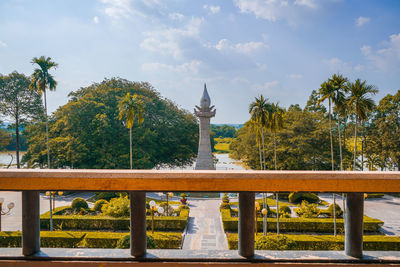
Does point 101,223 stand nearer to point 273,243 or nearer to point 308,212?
point 273,243

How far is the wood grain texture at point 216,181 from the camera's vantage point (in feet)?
4.92

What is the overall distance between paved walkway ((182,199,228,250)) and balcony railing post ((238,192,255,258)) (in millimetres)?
8953

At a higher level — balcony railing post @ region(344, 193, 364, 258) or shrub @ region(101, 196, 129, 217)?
balcony railing post @ region(344, 193, 364, 258)

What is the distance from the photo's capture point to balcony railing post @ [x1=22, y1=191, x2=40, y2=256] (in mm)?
1664

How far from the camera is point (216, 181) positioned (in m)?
1.51

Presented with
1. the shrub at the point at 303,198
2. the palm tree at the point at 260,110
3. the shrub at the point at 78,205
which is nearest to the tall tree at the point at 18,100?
the shrub at the point at 78,205

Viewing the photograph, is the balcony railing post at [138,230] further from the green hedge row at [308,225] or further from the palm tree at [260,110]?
the palm tree at [260,110]

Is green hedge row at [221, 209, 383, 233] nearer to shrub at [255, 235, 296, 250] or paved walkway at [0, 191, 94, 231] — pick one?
shrub at [255, 235, 296, 250]

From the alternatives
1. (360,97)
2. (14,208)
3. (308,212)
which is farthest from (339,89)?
(14,208)

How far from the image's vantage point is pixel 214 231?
15.7 m

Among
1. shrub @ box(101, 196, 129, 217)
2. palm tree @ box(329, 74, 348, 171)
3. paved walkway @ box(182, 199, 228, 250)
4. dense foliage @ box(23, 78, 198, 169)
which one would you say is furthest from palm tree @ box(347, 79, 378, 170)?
dense foliage @ box(23, 78, 198, 169)

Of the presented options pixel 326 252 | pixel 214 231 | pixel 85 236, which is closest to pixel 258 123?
pixel 214 231

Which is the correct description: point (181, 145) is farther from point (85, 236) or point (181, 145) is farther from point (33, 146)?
point (85, 236)

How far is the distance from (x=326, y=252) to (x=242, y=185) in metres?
0.79
